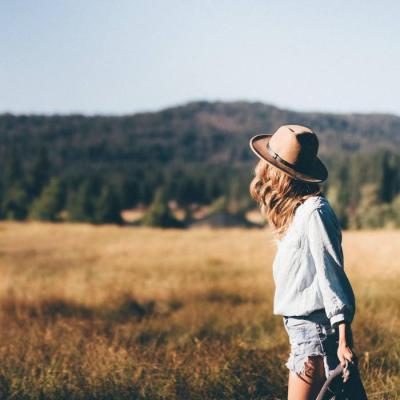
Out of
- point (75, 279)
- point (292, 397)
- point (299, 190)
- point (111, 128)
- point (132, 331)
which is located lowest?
point (111, 128)

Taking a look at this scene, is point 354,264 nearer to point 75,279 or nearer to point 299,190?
point 75,279

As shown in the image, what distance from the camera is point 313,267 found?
2.54m

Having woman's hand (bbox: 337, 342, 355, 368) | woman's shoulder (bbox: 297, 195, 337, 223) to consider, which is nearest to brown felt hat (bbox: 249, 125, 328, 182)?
woman's shoulder (bbox: 297, 195, 337, 223)

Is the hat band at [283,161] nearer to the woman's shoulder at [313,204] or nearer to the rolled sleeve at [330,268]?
the woman's shoulder at [313,204]

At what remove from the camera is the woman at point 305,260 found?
2.43 meters

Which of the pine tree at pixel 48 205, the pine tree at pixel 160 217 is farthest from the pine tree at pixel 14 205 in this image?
the pine tree at pixel 160 217

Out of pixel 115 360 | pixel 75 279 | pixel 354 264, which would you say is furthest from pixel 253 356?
pixel 354 264

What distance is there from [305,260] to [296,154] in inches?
18.9

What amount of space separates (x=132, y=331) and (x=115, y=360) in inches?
78.9

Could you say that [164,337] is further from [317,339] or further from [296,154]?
[296,154]

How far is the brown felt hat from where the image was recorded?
2656 mm

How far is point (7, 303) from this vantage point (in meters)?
8.75

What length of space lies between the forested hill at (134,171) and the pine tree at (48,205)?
0.32ft

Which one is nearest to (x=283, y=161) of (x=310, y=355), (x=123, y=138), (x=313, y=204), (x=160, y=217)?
(x=313, y=204)
